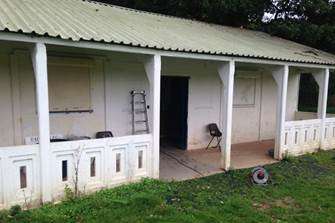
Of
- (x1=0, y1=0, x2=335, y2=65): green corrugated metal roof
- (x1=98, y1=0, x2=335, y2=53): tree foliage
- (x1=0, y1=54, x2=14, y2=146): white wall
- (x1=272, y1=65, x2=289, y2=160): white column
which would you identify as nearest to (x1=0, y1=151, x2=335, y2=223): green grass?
(x1=272, y1=65, x2=289, y2=160): white column

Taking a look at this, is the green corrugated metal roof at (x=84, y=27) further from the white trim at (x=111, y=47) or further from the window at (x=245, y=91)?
the window at (x=245, y=91)

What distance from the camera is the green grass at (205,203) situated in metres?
4.27

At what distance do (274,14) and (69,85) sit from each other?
11.4 metres

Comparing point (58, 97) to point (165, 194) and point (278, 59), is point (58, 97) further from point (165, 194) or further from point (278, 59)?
point (278, 59)

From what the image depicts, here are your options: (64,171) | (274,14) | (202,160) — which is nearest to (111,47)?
(64,171)

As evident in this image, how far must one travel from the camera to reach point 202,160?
25.0 feet

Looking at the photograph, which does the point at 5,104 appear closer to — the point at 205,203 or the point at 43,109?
the point at 43,109

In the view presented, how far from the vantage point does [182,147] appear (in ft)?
29.0

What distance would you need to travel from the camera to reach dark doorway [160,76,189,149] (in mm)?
8719

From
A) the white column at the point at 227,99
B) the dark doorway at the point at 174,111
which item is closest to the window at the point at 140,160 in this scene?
the white column at the point at 227,99

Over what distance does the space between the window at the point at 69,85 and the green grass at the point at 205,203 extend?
240 cm

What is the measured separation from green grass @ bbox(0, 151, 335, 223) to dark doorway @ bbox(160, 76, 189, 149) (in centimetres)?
272

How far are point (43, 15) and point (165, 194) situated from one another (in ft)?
12.6

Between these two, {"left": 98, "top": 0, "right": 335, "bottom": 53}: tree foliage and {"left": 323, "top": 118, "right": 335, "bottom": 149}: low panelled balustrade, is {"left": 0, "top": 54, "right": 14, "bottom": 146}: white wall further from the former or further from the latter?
{"left": 98, "top": 0, "right": 335, "bottom": 53}: tree foliage
